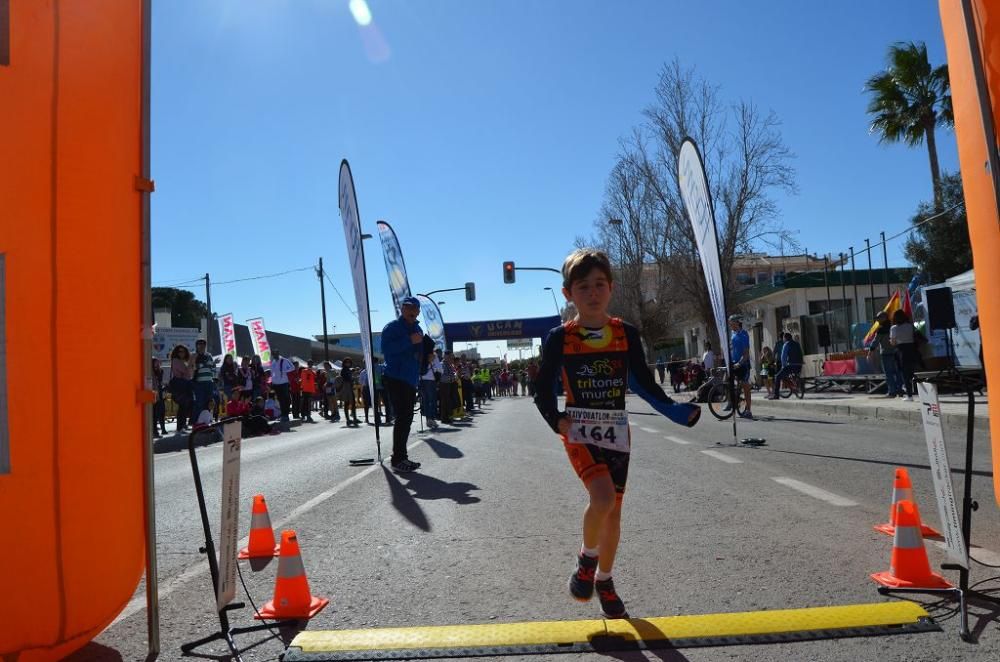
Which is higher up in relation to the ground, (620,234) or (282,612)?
(620,234)

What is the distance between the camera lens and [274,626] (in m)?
3.18

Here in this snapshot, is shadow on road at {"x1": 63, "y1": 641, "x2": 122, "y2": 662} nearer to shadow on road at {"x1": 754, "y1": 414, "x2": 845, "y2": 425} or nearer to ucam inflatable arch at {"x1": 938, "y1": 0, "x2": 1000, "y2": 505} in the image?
ucam inflatable arch at {"x1": 938, "y1": 0, "x2": 1000, "y2": 505}

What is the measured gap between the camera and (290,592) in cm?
333

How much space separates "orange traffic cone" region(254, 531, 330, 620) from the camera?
10.8 ft

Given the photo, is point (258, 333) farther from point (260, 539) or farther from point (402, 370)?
point (260, 539)

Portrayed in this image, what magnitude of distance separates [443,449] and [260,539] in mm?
6734

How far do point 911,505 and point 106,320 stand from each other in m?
3.56

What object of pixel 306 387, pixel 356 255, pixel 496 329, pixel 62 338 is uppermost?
pixel 496 329

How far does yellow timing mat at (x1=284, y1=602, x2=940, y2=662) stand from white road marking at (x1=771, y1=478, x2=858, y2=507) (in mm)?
2474

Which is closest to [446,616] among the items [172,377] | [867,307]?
[172,377]

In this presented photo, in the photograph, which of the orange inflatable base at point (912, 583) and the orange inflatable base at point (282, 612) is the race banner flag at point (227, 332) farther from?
the orange inflatable base at point (912, 583)

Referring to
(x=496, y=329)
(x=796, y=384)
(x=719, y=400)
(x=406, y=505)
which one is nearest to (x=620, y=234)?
(x=496, y=329)

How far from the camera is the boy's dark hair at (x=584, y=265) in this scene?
133 inches

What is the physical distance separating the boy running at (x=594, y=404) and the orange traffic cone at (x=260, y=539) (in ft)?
6.76
